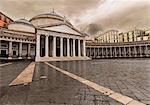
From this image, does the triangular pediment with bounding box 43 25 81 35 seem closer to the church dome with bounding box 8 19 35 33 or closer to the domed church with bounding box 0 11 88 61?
the domed church with bounding box 0 11 88 61

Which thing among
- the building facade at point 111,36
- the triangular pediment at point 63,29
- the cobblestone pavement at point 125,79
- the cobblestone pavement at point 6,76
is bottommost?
the cobblestone pavement at point 6,76

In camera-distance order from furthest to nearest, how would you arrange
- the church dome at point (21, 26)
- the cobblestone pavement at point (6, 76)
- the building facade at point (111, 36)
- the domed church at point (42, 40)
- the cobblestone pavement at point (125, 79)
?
the building facade at point (111, 36) → the church dome at point (21, 26) → the domed church at point (42, 40) → the cobblestone pavement at point (6, 76) → the cobblestone pavement at point (125, 79)

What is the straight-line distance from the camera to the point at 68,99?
3.25 metres

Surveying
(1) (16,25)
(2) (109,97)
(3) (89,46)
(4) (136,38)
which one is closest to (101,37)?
(4) (136,38)

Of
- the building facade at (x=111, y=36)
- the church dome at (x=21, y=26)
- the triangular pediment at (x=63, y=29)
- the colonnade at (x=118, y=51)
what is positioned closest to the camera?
the triangular pediment at (x=63, y=29)

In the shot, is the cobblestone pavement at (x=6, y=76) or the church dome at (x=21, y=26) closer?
the cobblestone pavement at (x=6, y=76)

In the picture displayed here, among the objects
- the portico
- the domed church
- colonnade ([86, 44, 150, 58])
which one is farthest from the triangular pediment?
colonnade ([86, 44, 150, 58])

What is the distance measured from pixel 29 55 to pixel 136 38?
85243 millimetres

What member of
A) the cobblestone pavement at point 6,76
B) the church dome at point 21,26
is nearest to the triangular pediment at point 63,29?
the church dome at point 21,26

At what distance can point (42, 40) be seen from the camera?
4094 centimetres

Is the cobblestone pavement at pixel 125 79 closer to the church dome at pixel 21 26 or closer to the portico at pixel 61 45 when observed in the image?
the portico at pixel 61 45

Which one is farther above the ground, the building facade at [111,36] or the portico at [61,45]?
the building facade at [111,36]

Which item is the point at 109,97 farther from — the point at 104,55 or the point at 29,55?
the point at 104,55

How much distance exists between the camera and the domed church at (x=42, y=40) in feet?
108
